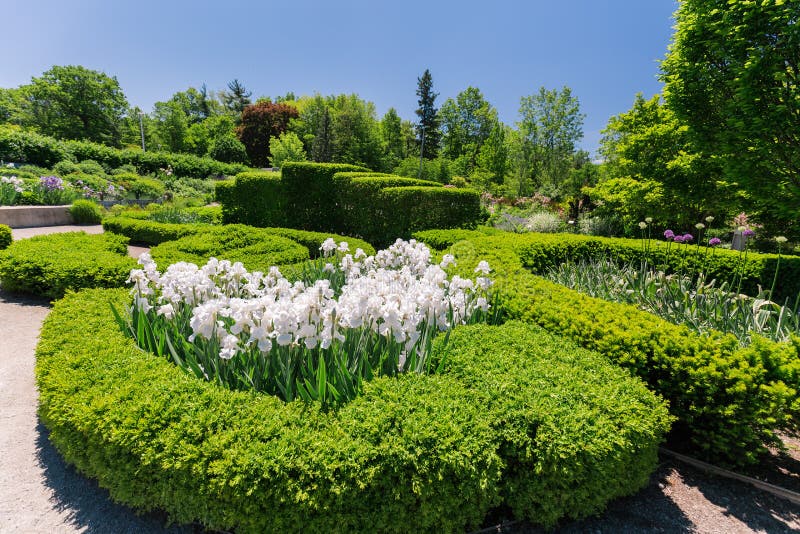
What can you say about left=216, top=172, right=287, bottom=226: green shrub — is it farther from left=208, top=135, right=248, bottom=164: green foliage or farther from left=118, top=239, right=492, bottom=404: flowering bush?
left=208, top=135, right=248, bottom=164: green foliage

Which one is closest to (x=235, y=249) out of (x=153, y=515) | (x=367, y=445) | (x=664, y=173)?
(x=153, y=515)

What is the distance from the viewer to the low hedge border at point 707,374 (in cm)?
276

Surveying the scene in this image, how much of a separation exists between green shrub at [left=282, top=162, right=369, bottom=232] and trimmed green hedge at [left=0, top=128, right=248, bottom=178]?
896 inches

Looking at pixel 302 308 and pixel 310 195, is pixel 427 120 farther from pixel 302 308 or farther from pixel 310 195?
pixel 302 308

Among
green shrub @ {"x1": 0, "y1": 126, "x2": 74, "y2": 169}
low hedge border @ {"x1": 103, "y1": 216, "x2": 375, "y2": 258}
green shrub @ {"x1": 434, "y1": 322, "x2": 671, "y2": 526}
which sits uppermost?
Answer: green shrub @ {"x1": 0, "y1": 126, "x2": 74, "y2": 169}

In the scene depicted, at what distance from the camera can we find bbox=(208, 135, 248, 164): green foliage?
149ft

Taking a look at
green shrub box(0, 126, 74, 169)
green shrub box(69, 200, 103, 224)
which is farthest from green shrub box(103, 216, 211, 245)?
green shrub box(0, 126, 74, 169)

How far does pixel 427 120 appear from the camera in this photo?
50750 millimetres

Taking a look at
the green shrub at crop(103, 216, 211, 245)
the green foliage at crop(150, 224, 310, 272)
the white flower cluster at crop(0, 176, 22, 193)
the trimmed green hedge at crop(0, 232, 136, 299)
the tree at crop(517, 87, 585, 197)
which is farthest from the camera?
the tree at crop(517, 87, 585, 197)

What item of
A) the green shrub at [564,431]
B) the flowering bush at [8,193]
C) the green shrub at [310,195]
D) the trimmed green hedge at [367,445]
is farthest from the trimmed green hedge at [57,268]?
the flowering bush at [8,193]

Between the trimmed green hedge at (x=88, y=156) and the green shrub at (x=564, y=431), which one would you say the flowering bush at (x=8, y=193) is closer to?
the trimmed green hedge at (x=88, y=156)

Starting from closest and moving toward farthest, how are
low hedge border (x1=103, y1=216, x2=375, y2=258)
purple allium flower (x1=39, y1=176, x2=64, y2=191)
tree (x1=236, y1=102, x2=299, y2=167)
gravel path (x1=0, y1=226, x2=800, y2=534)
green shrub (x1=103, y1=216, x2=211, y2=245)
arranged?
gravel path (x1=0, y1=226, x2=800, y2=534) → low hedge border (x1=103, y1=216, x2=375, y2=258) → green shrub (x1=103, y1=216, x2=211, y2=245) → purple allium flower (x1=39, y1=176, x2=64, y2=191) → tree (x1=236, y1=102, x2=299, y2=167)

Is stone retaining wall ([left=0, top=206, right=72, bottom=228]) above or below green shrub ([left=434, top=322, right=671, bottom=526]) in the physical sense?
above

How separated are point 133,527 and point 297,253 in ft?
17.4
